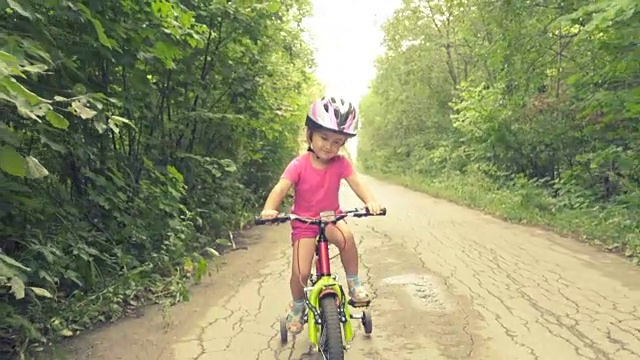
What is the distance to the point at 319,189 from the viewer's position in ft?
13.3

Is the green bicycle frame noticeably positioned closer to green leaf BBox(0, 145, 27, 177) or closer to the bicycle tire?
the bicycle tire

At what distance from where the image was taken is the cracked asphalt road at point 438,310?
4.37 meters

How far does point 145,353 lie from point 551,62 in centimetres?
1001

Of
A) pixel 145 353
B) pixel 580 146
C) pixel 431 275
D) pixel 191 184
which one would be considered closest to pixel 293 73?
pixel 191 184

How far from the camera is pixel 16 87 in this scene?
7.72ft

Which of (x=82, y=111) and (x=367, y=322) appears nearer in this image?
(x=82, y=111)

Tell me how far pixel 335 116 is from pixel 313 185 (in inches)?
22.3

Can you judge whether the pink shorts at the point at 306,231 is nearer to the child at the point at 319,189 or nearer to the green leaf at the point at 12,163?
the child at the point at 319,189

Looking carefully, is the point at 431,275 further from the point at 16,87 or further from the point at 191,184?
the point at 16,87

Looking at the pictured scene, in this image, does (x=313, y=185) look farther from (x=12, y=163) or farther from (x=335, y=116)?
(x=12, y=163)

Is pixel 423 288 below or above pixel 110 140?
below

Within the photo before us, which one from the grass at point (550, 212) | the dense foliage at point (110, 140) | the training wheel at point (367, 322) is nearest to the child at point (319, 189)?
the training wheel at point (367, 322)

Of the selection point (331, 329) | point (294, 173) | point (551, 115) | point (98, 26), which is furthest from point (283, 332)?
→ point (551, 115)

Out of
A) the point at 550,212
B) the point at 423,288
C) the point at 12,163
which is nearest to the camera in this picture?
the point at 12,163
